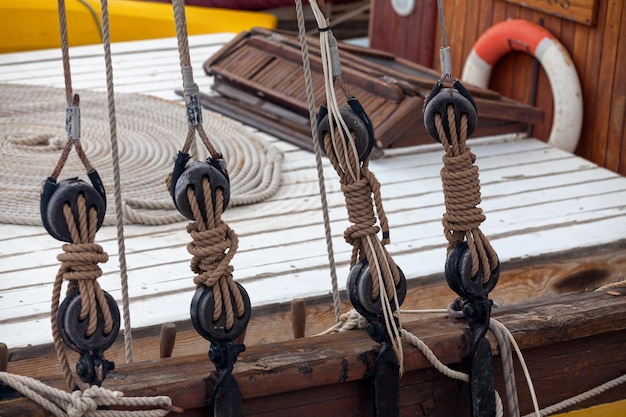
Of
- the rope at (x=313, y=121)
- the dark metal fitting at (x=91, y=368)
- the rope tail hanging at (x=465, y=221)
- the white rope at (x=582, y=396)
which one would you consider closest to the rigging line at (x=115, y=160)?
the dark metal fitting at (x=91, y=368)

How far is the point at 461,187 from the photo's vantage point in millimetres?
1994

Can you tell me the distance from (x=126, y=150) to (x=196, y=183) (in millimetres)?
1978

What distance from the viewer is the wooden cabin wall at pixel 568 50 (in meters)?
4.03

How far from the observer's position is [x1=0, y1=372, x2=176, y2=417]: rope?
5.64 feet

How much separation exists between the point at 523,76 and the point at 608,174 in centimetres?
101

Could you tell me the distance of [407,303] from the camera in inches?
108

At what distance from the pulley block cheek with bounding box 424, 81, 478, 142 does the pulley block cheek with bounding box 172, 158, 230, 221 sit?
478 millimetres

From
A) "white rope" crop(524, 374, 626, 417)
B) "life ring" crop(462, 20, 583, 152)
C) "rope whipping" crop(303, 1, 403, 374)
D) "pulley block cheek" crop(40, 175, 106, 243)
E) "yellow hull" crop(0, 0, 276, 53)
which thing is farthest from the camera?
"yellow hull" crop(0, 0, 276, 53)

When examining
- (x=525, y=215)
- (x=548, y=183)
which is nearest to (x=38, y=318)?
(x=525, y=215)

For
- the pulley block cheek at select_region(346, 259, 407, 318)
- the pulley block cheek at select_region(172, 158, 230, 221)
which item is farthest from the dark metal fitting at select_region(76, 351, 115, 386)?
the pulley block cheek at select_region(346, 259, 407, 318)

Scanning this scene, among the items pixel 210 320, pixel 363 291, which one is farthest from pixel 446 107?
pixel 210 320

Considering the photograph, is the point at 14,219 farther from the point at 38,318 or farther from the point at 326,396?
the point at 326,396

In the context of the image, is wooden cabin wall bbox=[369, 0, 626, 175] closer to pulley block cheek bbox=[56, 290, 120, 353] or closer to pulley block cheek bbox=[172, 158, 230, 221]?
pulley block cheek bbox=[172, 158, 230, 221]

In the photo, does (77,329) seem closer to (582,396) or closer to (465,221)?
(465,221)
